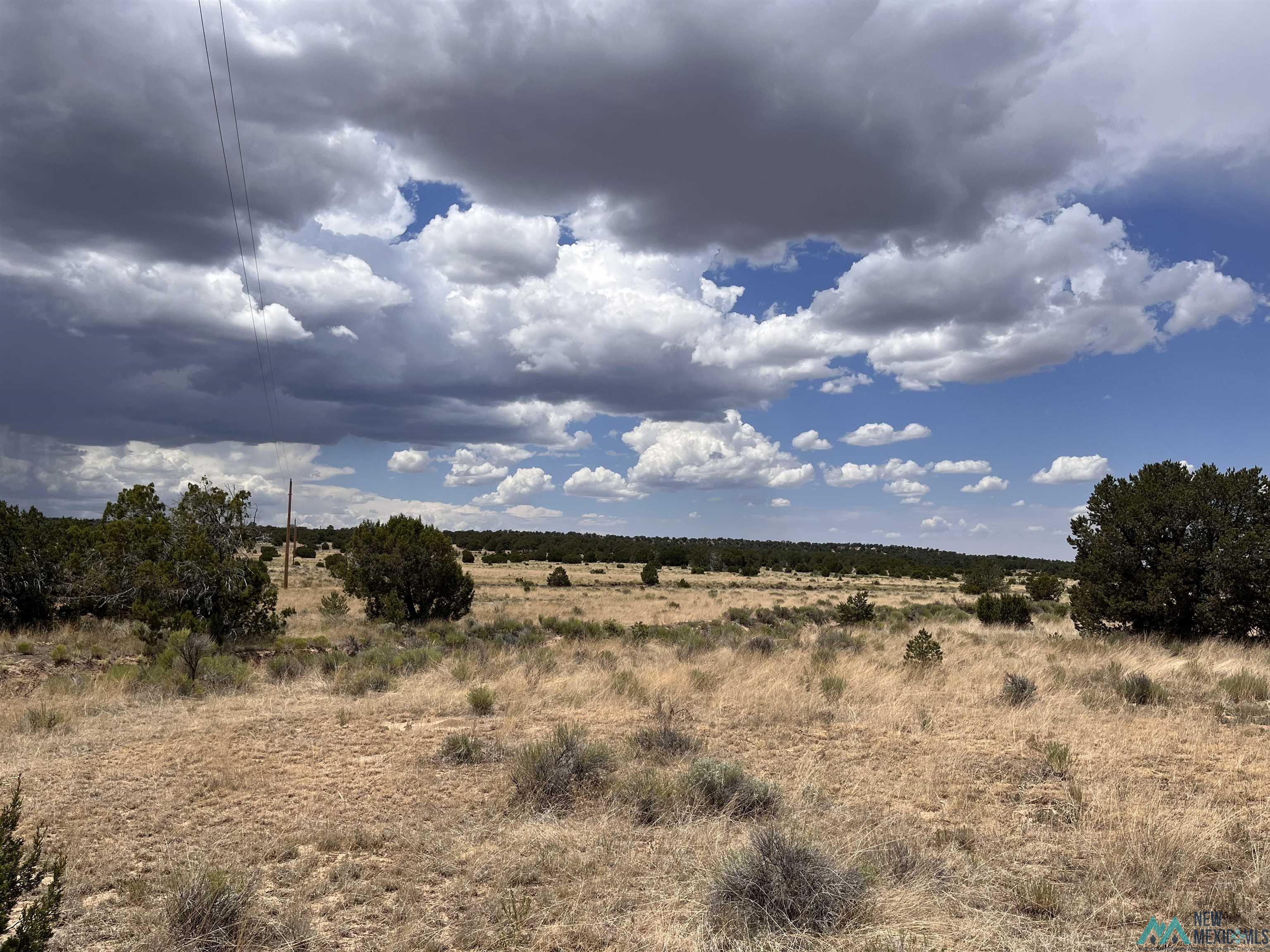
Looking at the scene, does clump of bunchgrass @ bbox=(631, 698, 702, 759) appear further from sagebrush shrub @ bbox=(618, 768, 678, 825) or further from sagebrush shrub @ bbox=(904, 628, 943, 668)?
sagebrush shrub @ bbox=(904, 628, 943, 668)

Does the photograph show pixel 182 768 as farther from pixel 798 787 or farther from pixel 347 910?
pixel 798 787

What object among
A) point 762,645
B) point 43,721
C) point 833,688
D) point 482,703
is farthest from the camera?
point 762,645

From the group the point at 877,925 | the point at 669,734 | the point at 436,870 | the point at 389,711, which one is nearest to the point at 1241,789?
the point at 877,925

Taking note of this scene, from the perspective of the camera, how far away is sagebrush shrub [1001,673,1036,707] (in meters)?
11.7

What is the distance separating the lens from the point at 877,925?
15.2 feet

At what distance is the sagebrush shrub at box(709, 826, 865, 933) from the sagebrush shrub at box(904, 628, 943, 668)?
1108 centimetres

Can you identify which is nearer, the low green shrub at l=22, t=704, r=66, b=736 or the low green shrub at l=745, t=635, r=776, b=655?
the low green shrub at l=22, t=704, r=66, b=736

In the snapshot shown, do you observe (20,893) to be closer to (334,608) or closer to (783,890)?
(783,890)

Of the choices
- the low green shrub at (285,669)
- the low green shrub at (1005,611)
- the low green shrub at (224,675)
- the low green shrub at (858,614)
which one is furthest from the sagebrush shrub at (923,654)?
the low green shrub at (224,675)
